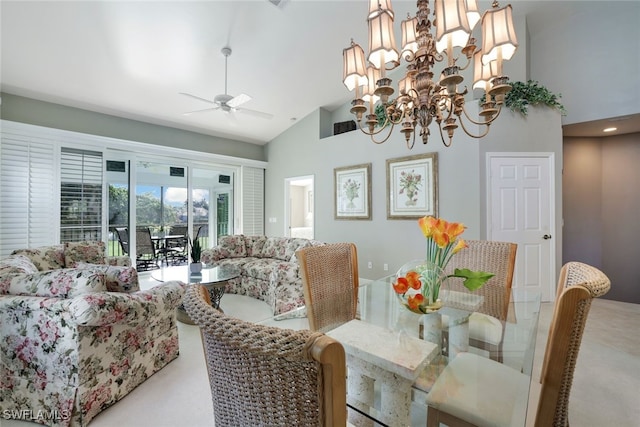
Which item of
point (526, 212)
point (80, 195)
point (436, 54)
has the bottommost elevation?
point (526, 212)

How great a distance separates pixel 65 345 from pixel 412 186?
4.17m

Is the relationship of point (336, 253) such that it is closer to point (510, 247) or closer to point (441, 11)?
point (510, 247)

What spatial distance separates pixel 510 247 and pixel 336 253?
124 cm

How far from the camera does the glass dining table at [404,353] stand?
1077 mm

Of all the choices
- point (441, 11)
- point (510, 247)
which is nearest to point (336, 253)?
point (510, 247)

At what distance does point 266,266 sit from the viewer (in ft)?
12.9

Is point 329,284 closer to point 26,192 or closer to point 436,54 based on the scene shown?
point 436,54

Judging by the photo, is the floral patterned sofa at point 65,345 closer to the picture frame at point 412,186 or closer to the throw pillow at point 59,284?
the throw pillow at point 59,284

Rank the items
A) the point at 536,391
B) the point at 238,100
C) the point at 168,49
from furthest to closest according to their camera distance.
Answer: the point at 168,49
the point at 238,100
the point at 536,391

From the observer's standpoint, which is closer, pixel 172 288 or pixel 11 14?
pixel 172 288

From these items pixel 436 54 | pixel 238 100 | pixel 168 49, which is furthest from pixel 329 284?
pixel 168 49

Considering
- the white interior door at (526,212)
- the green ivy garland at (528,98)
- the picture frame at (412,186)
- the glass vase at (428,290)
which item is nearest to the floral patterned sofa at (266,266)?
the picture frame at (412,186)

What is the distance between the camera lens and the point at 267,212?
6477 mm

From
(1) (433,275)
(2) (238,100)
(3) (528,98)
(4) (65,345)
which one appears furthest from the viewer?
(3) (528,98)
